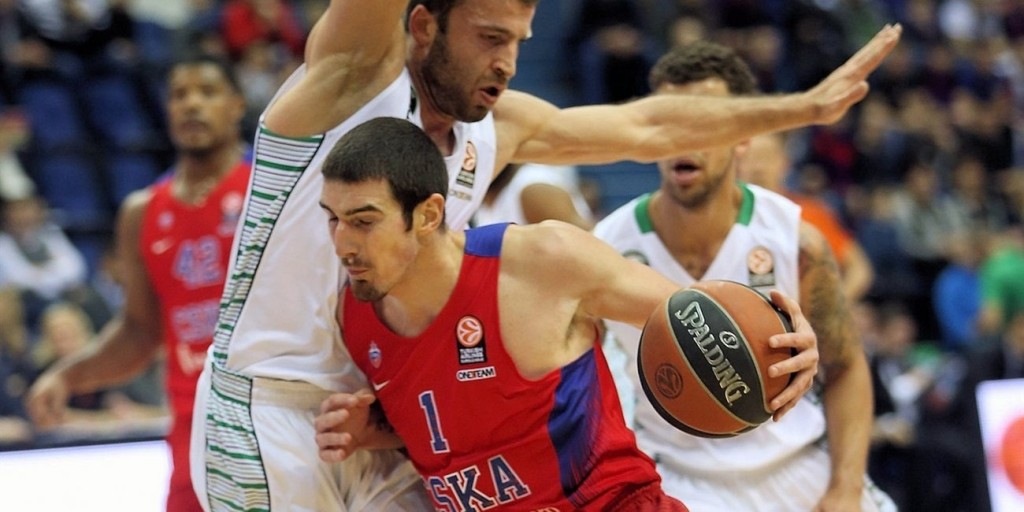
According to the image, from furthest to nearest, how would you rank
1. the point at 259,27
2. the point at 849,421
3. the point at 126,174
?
1. the point at 259,27
2. the point at 126,174
3. the point at 849,421

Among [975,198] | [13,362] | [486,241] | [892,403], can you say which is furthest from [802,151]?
[486,241]

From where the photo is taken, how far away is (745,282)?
4.84 meters

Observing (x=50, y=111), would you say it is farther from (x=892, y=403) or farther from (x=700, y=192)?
(x=700, y=192)

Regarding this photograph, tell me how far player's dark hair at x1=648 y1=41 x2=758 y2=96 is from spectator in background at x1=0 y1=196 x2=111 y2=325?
20.0ft

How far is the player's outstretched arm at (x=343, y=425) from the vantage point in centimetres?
384

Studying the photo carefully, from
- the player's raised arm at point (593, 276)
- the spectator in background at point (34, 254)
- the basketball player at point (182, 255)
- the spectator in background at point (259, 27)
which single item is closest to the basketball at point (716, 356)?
the player's raised arm at point (593, 276)

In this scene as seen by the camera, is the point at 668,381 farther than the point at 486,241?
No

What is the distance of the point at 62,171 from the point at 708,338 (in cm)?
888

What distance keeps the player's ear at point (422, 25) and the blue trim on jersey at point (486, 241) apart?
23.1 inches

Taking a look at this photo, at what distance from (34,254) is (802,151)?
8.33 metres

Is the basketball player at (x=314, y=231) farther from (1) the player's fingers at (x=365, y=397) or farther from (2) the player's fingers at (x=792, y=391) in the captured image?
(2) the player's fingers at (x=792, y=391)

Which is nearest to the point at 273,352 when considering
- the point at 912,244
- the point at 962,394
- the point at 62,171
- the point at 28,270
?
the point at 962,394

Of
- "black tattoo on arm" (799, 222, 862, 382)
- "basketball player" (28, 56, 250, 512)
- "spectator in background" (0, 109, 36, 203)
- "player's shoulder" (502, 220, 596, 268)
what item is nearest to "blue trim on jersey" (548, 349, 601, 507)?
"player's shoulder" (502, 220, 596, 268)

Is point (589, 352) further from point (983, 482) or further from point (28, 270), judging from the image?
point (28, 270)
